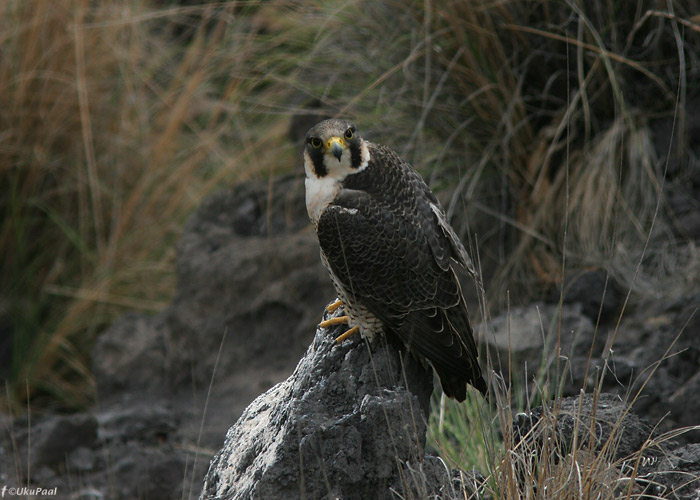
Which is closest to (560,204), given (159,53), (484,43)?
(484,43)

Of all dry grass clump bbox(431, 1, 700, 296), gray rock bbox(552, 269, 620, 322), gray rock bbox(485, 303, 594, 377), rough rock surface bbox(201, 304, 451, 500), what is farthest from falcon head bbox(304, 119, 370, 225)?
gray rock bbox(552, 269, 620, 322)

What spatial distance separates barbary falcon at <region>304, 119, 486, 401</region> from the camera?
2.81 m

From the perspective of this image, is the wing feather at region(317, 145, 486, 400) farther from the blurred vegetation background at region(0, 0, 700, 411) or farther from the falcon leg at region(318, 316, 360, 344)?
the blurred vegetation background at region(0, 0, 700, 411)

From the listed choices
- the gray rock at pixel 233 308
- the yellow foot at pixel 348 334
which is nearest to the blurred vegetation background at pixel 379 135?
the gray rock at pixel 233 308

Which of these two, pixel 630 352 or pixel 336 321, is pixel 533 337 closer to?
pixel 630 352

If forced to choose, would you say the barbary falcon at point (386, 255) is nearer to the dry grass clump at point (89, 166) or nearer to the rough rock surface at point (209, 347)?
the rough rock surface at point (209, 347)

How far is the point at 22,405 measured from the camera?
5402 mm

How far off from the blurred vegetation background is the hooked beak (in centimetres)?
116

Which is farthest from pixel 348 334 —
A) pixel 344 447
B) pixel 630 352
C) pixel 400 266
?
pixel 630 352

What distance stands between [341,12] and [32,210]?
2408mm

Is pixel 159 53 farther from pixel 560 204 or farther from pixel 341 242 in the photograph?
pixel 341 242

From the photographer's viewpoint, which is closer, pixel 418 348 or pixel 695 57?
pixel 418 348

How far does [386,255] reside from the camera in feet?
9.37

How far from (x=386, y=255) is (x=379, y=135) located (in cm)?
218
